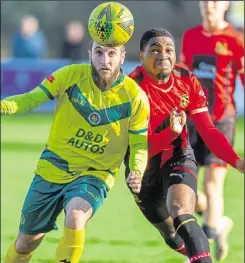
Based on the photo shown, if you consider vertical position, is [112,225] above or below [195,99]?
below

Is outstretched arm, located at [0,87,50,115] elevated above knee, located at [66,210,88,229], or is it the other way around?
outstretched arm, located at [0,87,50,115]

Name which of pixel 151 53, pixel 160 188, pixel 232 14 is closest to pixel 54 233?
pixel 160 188

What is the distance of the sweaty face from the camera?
7.43m

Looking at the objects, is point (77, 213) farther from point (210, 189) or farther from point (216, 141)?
point (210, 189)

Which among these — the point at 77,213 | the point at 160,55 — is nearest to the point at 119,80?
the point at 160,55

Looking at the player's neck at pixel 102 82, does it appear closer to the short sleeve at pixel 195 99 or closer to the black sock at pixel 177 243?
the short sleeve at pixel 195 99

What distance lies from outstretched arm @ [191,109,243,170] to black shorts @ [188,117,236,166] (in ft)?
7.46

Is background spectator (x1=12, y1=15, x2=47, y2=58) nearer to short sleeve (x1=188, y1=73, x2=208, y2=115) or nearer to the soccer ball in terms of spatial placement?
short sleeve (x1=188, y1=73, x2=208, y2=115)

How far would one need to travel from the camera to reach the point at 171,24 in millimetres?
27359

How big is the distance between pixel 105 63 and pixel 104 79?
0.13m

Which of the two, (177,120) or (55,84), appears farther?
(177,120)

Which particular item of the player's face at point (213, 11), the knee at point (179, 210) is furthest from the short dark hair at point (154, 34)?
the player's face at point (213, 11)

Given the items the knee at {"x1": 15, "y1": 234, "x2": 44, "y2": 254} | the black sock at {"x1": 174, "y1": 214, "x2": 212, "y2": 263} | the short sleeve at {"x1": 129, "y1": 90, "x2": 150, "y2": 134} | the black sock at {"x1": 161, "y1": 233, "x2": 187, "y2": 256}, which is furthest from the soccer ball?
the black sock at {"x1": 161, "y1": 233, "x2": 187, "y2": 256}

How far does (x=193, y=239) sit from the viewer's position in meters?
7.66
